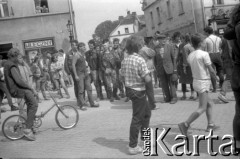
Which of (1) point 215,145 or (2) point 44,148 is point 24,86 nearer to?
(2) point 44,148

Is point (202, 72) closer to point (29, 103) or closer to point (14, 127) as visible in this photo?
point (29, 103)

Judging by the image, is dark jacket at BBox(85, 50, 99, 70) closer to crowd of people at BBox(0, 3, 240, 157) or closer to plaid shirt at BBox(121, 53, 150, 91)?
crowd of people at BBox(0, 3, 240, 157)

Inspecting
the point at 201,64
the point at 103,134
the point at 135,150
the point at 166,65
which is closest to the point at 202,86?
the point at 201,64

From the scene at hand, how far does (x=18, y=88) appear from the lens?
6465mm

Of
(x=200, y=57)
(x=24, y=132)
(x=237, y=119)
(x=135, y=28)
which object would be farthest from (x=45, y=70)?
(x=135, y=28)

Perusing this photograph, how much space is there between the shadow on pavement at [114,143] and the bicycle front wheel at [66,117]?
139 cm

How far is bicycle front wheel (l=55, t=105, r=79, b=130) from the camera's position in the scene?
725cm

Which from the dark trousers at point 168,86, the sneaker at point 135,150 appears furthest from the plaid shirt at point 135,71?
the dark trousers at point 168,86

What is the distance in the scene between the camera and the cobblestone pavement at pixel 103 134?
17.6ft

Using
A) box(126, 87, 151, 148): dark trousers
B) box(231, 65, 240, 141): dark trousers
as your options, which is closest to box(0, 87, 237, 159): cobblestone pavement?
box(126, 87, 151, 148): dark trousers

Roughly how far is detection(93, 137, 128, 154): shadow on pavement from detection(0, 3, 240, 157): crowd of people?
427 millimetres

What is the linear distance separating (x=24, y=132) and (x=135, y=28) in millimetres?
83253

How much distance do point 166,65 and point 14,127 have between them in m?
4.36

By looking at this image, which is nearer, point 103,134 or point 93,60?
point 103,134
